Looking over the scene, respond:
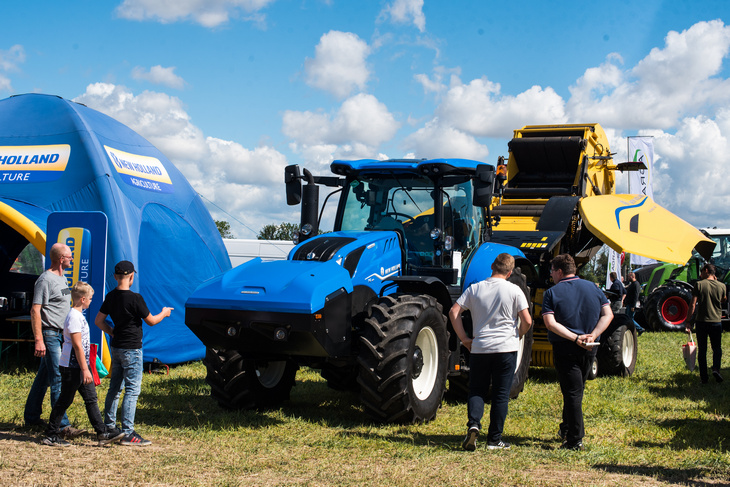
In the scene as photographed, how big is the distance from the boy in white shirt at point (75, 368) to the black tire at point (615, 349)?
679 centimetres

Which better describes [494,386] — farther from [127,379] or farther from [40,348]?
[40,348]

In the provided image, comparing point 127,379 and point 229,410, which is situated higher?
point 127,379

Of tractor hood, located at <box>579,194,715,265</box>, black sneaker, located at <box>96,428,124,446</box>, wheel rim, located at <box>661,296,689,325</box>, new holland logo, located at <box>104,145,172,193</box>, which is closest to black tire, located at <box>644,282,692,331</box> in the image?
wheel rim, located at <box>661,296,689,325</box>

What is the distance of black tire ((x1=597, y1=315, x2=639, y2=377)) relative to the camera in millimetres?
10016

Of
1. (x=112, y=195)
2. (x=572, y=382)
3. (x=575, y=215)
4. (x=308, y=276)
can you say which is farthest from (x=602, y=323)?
(x=112, y=195)

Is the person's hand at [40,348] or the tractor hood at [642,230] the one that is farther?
the tractor hood at [642,230]

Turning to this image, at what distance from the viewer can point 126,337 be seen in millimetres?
5957

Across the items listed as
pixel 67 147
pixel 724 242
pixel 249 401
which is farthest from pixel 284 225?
pixel 249 401

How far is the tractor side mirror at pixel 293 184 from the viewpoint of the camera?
7535 millimetres

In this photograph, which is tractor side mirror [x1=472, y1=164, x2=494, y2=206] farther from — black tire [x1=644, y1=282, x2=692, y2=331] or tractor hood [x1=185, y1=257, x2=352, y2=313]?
black tire [x1=644, y1=282, x2=692, y2=331]

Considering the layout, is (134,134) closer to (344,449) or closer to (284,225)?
(344,449)

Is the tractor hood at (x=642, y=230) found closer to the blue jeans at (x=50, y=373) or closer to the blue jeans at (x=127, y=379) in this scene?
the blue jeans at (x=127, y=379)

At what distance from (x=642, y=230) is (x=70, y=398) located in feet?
25.9

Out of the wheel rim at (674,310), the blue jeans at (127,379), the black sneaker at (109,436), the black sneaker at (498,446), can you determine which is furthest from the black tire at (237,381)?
the wheel rim at (674,310)
